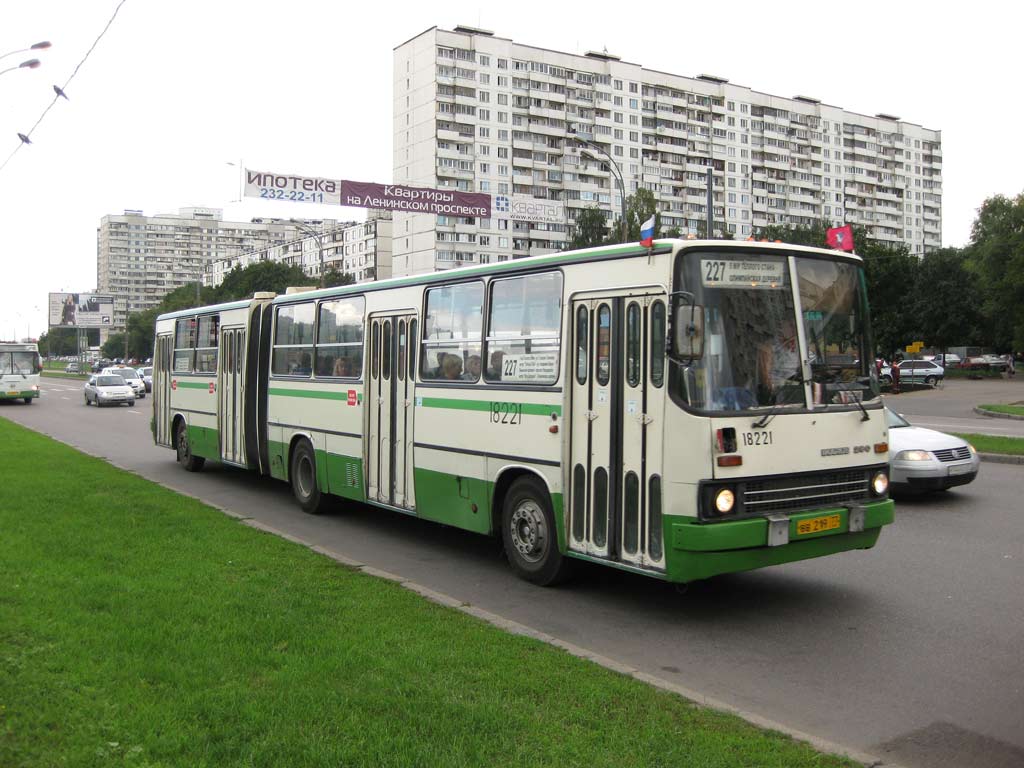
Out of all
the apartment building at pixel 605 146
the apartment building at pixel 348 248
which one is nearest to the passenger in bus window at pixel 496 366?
the apartment building at pixel 605 146

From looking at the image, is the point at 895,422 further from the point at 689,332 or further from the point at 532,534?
the point at 689,332

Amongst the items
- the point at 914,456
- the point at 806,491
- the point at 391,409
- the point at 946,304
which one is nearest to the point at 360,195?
the point at 391,409

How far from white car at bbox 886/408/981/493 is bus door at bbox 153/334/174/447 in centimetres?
1263

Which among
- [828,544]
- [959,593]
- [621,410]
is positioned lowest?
[959,593]

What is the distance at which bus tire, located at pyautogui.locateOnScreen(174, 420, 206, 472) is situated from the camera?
17.0m

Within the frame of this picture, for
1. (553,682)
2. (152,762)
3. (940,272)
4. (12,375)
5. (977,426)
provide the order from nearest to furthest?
1. (152,762)
2. (553,682)
3. (977,426)
4. (12,375)
5. (940,272)

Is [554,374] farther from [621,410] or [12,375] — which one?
[12,375]

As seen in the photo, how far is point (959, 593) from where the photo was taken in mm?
7855

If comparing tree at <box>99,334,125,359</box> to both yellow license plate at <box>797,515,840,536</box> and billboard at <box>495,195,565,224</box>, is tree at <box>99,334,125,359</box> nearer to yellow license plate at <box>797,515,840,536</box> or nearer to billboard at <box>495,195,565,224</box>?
billboard at <box>495,195,565,224</box>

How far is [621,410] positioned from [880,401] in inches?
89.3

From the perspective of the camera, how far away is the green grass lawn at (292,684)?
14.2 ft

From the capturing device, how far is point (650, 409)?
701 centimetres

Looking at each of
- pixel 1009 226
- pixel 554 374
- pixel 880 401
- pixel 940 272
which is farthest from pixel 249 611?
pixel 940 272

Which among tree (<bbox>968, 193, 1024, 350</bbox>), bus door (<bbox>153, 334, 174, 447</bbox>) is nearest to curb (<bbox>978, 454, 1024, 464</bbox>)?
bus door (<bbox>153, 334, 174, 447</bbox>)
